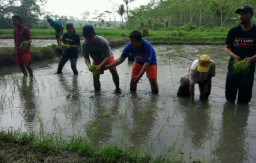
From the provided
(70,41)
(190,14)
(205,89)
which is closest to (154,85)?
(205,89)

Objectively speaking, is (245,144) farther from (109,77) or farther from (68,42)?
(68,42)

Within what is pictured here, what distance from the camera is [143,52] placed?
5586 mm

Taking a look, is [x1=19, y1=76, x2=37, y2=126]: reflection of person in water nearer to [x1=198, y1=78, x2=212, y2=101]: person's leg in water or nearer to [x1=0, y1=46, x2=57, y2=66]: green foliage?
[x1=0, y1=46, x2=57, y2=66]: green foliage

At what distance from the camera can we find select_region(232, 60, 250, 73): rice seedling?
457 cm

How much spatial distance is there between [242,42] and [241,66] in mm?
484

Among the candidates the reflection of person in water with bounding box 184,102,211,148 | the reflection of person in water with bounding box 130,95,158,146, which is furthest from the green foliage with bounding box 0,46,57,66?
the reflection of person in water with bounding box 184,102,211,148

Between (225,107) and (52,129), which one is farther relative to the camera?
(225,107)

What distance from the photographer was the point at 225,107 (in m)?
4.97

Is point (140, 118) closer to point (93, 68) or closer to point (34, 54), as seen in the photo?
point (93, 68)

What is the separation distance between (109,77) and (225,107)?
3.69m

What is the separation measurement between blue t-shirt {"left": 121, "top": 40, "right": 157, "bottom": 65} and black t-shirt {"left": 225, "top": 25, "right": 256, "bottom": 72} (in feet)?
4.60

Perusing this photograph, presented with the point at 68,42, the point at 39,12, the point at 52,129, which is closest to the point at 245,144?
the point at 52,129

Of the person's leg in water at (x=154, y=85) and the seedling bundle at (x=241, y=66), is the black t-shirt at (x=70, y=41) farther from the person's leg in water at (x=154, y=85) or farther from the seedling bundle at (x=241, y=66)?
the seedling bundle at (x=241, y=66)

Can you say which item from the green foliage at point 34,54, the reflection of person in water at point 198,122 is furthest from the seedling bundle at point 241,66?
the green foliage at point 34,54
